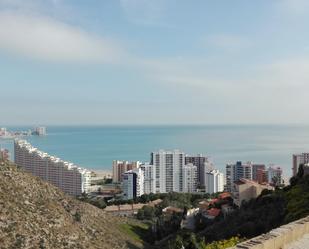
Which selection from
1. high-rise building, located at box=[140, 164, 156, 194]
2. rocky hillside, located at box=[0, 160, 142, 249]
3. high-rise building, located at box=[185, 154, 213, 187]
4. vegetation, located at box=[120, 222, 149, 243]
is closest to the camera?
rocky hillside, located at box=[0, 160, 142, 249]

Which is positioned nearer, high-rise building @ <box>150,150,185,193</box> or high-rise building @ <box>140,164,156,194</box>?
high-rise building @ <box>140,164,156,194</box>

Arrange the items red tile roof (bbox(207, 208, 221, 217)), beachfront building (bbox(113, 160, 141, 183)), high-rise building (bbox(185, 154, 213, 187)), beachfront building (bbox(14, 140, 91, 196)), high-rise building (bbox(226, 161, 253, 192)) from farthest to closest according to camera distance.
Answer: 1. beachfront building (bbox(113, 160, 141, 183))
2. high-rise building (bbox(185, 154, 213, 187))
3. high-rise building (bbox(226, 161, 253, 192))
4. beachfront building (bbox(14, 140, 91, 196))
5. red tile roof (bbox(207, 208, 221, 217))

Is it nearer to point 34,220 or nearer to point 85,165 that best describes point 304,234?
point 34,220

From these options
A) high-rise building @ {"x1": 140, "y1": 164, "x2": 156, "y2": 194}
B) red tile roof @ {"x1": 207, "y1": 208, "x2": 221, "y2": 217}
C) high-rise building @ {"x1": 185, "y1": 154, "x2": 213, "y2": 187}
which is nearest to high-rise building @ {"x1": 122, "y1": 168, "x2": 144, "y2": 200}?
high-rise building @ {"x1": 140, "y1": 164, "x2": 156, "y2": 194}

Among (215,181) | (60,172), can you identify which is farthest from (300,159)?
(60,172)

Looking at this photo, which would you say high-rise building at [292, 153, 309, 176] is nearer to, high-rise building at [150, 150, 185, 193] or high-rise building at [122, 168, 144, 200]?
high-rise building at [150, 150, 185, 193]

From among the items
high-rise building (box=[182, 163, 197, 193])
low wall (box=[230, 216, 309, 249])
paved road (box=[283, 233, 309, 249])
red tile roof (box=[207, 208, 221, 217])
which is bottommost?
high-rise building (box=[182, 163, 197, 193])
